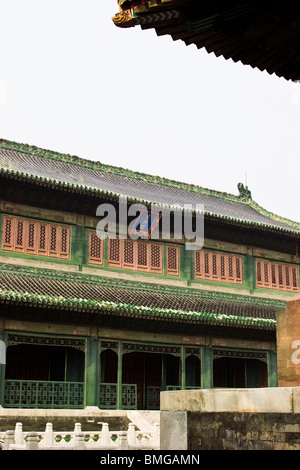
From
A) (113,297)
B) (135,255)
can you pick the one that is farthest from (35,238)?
(135,255)

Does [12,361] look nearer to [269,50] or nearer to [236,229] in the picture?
[236,229]

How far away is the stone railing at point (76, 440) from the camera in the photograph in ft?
44.7

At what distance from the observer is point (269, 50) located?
6.87m

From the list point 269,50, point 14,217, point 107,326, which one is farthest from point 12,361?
point 269,50

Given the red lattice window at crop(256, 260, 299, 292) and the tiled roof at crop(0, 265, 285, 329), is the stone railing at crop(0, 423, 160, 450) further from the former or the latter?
the red lattice window at crop(256, 260, 299, 292)

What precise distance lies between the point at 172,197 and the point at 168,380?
25.9ft

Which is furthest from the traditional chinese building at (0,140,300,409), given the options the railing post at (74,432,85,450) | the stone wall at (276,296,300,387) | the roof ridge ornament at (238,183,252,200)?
the stone wall at (276,296,300,387)

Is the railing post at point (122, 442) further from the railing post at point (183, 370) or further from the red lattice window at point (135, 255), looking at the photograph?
the red lattice window at point (135, 255)

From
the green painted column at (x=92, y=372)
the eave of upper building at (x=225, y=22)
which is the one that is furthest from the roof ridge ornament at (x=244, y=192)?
the eave of upper building at (x=225, y=22)

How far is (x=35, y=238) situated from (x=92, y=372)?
4728 millimetres

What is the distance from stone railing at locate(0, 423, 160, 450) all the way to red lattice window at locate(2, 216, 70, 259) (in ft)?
21.2

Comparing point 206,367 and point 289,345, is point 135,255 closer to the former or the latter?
point 206,367
